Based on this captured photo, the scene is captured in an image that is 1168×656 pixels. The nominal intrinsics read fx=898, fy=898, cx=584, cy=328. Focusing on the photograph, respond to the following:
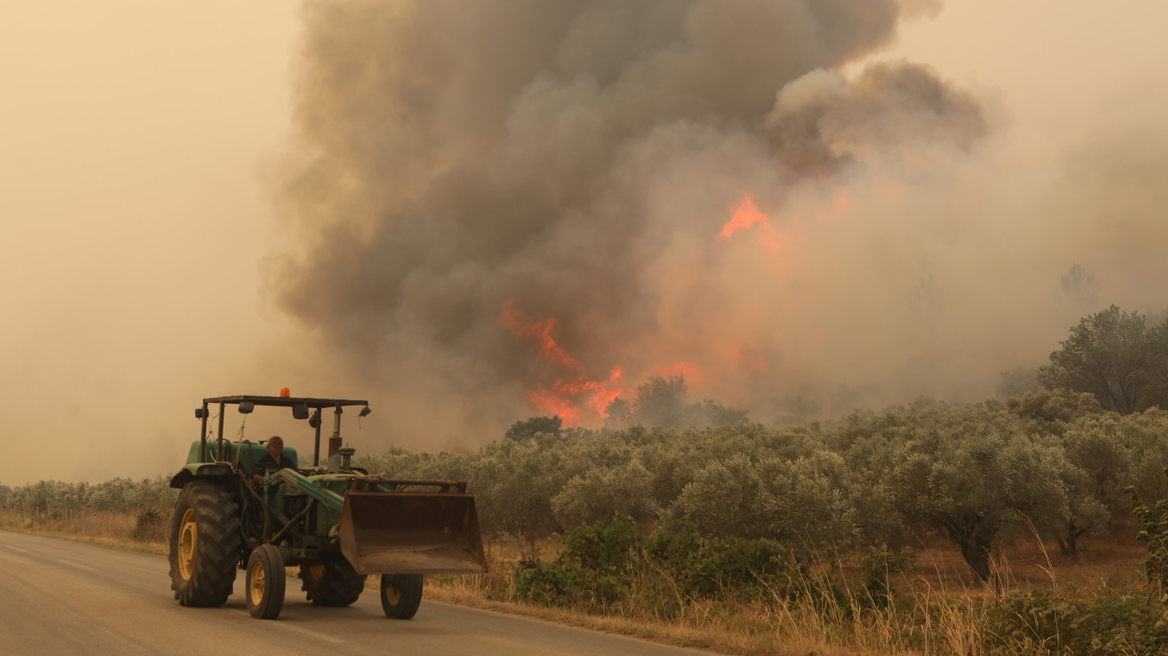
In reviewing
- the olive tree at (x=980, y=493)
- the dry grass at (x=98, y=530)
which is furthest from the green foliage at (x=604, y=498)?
the dry grass at (x=98, y=530)

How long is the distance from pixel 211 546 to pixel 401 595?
2768 millimetres

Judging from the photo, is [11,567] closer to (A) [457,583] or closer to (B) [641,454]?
(A) [457,583]

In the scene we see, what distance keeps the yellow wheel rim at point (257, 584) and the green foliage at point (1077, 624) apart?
8.89m

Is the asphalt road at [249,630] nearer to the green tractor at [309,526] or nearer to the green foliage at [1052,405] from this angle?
the green tractor at [309,526]

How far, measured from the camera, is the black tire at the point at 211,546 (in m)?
12.6

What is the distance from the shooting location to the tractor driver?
1333 centimetres

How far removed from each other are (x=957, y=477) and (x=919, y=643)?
23.7 meters

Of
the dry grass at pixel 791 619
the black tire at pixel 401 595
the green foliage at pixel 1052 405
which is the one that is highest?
the green foliage at pixel 1052 405

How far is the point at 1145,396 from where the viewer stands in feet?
292

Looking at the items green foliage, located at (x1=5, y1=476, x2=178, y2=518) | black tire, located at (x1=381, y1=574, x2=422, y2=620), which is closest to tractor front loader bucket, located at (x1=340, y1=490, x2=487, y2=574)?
black tire, located at (x1=381, y1=574, x2=422, y2=620)

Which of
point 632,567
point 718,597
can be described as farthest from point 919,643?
point 632,567

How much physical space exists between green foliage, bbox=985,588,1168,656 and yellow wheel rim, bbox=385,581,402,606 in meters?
7.59

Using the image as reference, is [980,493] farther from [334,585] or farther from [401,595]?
[401,595]

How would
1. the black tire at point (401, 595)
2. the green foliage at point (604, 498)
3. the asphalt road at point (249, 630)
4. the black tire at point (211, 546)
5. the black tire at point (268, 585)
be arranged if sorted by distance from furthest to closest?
1. the green foliage at point (604, 498)
2. the black tire at point (211, 546)
3. the black tire at point (401, 595)
4. the black tire at point (268, 585)
5. the asphalt road at point (249, 630)
